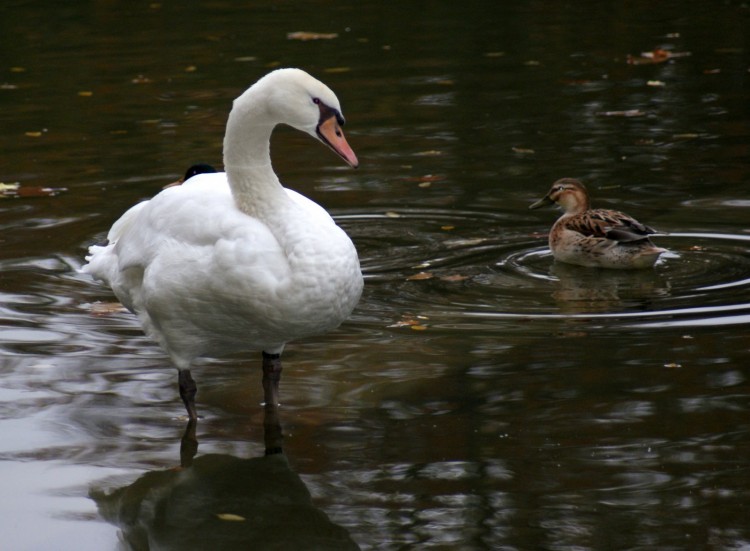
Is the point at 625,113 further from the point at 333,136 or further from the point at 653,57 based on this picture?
the point at 333,136

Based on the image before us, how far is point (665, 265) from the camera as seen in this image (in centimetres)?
812

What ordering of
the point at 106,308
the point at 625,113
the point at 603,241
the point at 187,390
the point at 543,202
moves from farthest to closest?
the point at 625,113 → the point at 543,202 → the point at 603,241 → the point at 106,308 → the point at 187,390

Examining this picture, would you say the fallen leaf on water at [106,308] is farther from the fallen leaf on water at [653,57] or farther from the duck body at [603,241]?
the fallen leaf on water at [653,57]

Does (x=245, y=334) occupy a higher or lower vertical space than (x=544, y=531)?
higher

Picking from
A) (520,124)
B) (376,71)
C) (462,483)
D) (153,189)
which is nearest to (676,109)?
(520,124)

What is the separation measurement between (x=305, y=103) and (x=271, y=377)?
1.33m

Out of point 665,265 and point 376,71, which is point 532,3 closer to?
point 376,71

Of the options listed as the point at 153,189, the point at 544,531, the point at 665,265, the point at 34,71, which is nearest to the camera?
the point at 544,531

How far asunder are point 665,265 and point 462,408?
2.68m

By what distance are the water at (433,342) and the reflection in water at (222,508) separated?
0.04 feet

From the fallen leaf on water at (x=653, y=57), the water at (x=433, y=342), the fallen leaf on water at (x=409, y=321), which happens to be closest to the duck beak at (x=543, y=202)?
the water at (x=433, y=342)

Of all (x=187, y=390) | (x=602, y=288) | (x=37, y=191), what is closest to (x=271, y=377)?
(x=187, y=390)

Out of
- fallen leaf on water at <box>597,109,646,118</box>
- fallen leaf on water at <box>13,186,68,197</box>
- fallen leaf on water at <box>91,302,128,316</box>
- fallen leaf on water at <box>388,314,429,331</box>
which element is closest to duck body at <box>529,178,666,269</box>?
fallen leaf on water at <box>388,314,429,331</box>

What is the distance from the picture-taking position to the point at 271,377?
599 cm
